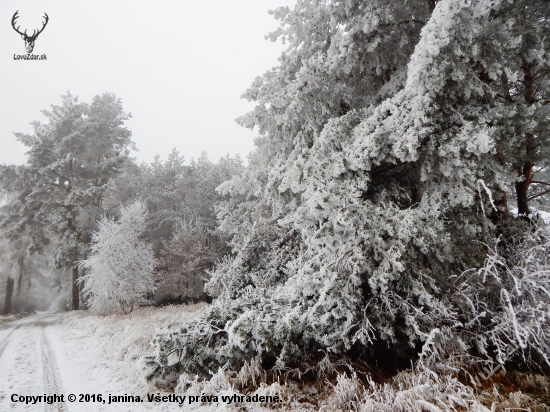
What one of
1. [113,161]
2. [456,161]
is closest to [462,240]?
[456,161]

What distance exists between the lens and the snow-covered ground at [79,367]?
16.8ft

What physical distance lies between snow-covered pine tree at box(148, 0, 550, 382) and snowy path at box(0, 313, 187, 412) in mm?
1128

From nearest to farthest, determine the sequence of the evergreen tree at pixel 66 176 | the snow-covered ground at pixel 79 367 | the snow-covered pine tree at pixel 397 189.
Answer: the snow-covered pine tree at pixel 397 189 < the snow-covered ground at pixel 79 367 < the evergreen tree at pixel 66 176

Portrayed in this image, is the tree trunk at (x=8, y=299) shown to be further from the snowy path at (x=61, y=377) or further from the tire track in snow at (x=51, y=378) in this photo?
the tire track in snow at (x=51, y=378)

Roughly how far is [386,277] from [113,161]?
69.8 ft

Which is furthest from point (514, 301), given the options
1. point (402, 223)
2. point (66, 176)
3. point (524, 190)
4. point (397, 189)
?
point (66, 176)

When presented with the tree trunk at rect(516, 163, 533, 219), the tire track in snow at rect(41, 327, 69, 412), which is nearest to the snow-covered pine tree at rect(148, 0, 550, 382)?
the tree trunk at rect(516, 163, 533, 219)

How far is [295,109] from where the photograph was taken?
657 centimetres

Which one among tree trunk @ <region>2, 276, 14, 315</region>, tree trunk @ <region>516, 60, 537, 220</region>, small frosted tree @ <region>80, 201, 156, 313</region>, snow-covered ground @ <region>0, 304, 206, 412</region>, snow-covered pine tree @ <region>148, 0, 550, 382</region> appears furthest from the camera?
tree trunk @ <region>2, 276, 14, 315</region>

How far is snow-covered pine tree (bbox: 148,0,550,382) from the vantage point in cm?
495

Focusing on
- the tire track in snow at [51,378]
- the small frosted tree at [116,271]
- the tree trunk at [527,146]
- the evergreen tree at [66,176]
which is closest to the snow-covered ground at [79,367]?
the tire track in snow at [51,378]

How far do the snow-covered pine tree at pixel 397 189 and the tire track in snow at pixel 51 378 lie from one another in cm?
169

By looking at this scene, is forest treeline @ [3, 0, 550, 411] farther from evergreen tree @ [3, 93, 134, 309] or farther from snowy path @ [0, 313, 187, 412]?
evergreen tree @ [3, 93, 134, 309]

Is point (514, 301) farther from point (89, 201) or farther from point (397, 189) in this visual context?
point (89, 201)
